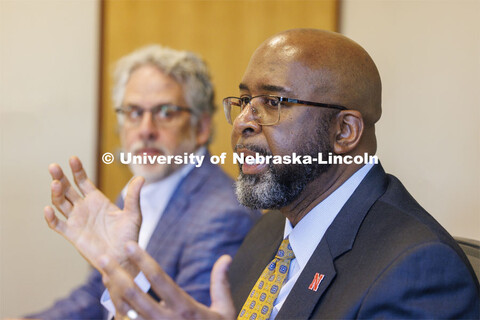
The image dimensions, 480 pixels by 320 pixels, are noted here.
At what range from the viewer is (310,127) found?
128 cm

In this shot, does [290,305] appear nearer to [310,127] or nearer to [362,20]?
[310,127]

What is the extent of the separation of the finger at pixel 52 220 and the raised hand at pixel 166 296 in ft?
1.47

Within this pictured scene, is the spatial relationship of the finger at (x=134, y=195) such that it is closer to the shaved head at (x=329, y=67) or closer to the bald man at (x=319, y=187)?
the bald man at (x=319, y=187)

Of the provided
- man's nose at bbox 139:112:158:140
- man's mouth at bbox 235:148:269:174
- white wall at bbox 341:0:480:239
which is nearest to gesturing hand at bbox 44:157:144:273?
man's mouth at bbox 235:148:269:174

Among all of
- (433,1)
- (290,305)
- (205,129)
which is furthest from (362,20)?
(290,305)

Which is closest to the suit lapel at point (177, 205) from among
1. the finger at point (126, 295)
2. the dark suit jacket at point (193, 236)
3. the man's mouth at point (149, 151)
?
the dark suit jacket at point (193, 236)

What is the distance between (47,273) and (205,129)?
1290 mm

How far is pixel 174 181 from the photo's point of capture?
213cm

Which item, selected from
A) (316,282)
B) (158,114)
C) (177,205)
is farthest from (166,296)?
(158,114)

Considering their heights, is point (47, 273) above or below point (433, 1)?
below

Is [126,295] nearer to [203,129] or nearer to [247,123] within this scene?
[247,123]

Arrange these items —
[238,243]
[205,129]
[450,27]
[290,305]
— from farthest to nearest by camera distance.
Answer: [205,129], [238,243], [450,27], [290,305]

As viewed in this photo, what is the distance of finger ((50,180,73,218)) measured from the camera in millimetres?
1368

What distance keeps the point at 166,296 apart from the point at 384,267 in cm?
43
